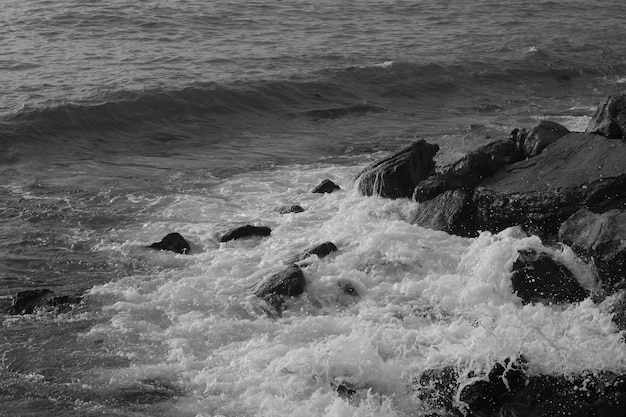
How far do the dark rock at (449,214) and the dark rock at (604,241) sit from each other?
2105mm

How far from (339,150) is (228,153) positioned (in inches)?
121

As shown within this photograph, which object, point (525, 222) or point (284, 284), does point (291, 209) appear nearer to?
point (284, 284)

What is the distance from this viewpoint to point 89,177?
20.0m

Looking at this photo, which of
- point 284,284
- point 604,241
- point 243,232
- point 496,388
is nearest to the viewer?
point 496,388

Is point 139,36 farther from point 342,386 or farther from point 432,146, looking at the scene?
point 342,386

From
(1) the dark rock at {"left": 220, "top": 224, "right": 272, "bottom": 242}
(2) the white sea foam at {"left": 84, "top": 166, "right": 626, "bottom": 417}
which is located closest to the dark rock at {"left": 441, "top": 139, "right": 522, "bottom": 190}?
(2) the white sea foam at {"left": 84, "top": 166, "right": 626, "bottom": 417}

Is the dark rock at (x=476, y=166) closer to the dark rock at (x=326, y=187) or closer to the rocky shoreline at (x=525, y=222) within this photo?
the rocky shoreline at (x=525, y=222)

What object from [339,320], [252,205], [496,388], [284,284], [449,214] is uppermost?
[449,214]

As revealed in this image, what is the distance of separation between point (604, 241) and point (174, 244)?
7831 millimetres

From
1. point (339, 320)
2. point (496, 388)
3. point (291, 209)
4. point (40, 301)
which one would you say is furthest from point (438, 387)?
point (291, 209)

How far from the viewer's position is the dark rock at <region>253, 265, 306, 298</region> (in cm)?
1334

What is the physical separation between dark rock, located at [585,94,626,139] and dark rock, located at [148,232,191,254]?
8130 millimetres

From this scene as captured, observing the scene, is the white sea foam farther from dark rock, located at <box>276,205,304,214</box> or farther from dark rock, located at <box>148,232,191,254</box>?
dark rock, located at <box>276,205,304,214</box>

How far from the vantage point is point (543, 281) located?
12.7 metres
